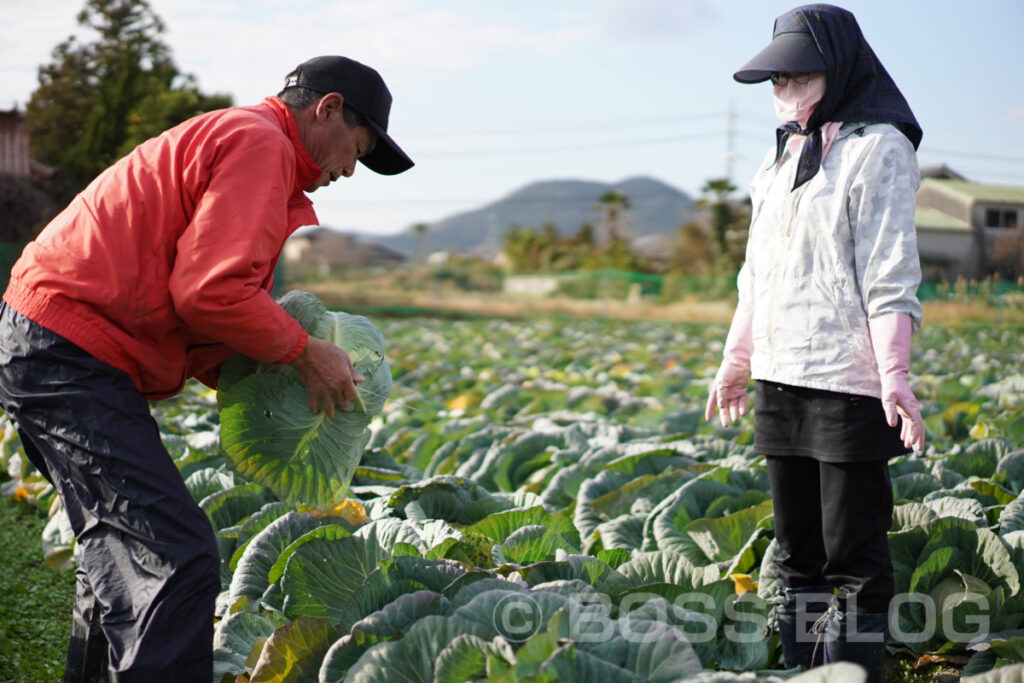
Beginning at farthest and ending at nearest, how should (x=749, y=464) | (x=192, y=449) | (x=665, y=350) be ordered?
(x=665, y=350), (x=192, y=449), (x=749, y=464)

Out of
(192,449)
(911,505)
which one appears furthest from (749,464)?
(192,449)

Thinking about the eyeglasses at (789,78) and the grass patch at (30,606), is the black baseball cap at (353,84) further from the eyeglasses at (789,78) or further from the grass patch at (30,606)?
the grass patch at (30,606)

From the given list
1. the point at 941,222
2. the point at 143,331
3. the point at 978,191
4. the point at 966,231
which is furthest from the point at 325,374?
the point at 978,191

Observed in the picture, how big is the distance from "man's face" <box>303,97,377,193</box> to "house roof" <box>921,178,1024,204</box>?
2328cm

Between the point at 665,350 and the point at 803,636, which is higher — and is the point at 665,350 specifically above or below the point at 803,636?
below

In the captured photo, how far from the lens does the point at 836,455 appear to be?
98.6 inches

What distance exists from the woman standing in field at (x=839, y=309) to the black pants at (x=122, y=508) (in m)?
1.61

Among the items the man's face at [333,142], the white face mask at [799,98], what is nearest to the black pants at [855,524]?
the white face mask at [799,98]

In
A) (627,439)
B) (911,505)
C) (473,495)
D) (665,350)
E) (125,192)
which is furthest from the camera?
(665,350)

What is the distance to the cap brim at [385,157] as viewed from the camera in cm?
241

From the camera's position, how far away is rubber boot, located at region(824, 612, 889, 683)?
8.30 ft

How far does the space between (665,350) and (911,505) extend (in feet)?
35.5

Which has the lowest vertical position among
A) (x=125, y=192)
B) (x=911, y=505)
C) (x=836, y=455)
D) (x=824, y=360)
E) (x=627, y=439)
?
(x=627, y=439)

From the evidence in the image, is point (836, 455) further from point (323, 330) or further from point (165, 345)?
point (165, 345)
